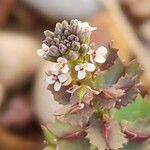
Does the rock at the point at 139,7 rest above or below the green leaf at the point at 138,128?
above

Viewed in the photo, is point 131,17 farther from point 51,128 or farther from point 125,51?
point 51,128

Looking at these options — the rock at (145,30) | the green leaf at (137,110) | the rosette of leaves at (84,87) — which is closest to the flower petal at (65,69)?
the rosette of leaves at (84,87)

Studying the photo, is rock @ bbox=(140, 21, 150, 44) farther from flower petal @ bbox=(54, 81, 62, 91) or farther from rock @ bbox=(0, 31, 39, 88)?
flower petal @ bbox=(54, 81, 62, 91)

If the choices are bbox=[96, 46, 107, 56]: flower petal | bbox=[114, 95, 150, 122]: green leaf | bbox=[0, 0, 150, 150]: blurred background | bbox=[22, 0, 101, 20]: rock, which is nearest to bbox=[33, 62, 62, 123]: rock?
bbox=[0, 0, 150, 150]: blurred background

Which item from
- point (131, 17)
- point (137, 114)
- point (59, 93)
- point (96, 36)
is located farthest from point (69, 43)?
point (131, 17)

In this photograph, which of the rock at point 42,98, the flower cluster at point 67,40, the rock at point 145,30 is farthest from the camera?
the rock at point 145,30

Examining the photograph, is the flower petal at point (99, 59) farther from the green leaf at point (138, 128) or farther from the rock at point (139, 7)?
the rock at point (139, 7)

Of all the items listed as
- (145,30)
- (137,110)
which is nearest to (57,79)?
(137,110)
